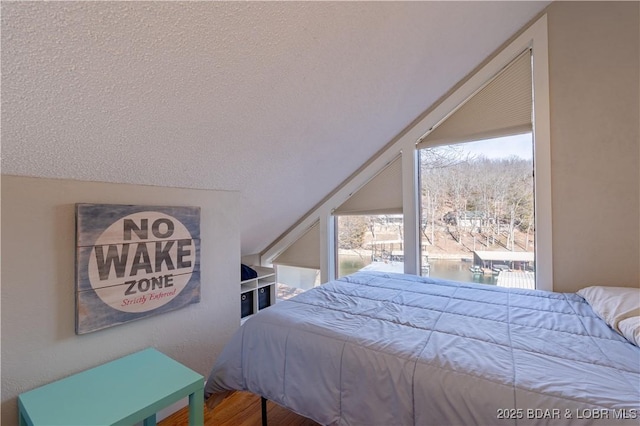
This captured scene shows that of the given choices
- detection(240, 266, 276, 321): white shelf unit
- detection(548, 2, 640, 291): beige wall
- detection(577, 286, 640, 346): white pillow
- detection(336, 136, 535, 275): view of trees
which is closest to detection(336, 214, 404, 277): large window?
detection(336, 136, 535, 275): view of trees

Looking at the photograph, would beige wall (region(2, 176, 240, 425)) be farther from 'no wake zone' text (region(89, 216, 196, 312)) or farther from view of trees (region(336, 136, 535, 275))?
view of trees (region(336, 136, 535, 275))

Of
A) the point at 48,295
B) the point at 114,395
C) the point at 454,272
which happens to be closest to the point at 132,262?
the point at 48,295

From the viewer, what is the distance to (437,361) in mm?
1005

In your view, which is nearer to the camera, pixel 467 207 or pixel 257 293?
pixel 467 207

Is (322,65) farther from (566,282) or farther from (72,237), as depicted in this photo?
(566,282)

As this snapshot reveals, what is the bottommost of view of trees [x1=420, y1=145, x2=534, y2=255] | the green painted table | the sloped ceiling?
the green painted table

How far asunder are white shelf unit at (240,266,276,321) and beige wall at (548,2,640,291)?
8.33ft

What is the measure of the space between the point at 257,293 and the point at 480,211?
2.27m

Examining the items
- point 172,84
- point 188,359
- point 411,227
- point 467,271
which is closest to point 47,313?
point 188,359

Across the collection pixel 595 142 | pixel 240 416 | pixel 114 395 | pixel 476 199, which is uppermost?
pixel 595 142

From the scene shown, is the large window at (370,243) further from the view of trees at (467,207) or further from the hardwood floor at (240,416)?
the hardwood floor at (240,416)

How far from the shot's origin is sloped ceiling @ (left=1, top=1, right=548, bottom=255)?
90 centimetres

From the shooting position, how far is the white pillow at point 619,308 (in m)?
1.11

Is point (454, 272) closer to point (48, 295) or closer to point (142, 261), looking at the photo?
point (142, 261)
